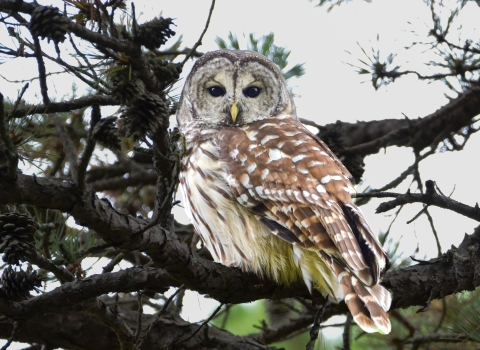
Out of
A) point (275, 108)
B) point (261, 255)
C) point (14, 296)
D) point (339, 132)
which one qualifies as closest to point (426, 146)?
point (339, 132)

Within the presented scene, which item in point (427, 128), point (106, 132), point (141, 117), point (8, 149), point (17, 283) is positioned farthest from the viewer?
point (427, 128)

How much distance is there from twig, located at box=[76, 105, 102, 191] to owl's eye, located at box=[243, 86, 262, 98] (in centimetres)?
205

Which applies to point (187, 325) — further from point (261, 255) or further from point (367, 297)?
point (367, 297)

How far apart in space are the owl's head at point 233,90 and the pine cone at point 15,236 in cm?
173

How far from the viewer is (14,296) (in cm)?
251

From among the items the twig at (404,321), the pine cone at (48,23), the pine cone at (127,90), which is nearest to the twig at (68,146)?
the pine cone at (127,90)

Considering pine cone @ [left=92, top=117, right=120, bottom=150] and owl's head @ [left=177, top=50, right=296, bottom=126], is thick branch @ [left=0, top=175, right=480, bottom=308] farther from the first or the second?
owl's head @ [left=177, top=50, right=296, bottom=126]

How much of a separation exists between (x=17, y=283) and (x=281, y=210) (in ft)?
3.68

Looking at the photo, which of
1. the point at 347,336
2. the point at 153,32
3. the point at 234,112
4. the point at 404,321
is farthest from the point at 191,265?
the point at 404,321

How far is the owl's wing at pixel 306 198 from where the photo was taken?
2686 mm

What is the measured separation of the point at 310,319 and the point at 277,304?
1.80 ft

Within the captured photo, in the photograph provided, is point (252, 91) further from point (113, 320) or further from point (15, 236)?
point (15, 236)

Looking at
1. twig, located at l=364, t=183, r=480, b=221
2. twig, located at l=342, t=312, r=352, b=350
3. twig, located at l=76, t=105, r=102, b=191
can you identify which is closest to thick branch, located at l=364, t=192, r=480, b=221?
twig, located at l=364, t=183, r=480, b=221

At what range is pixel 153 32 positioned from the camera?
101 inches
